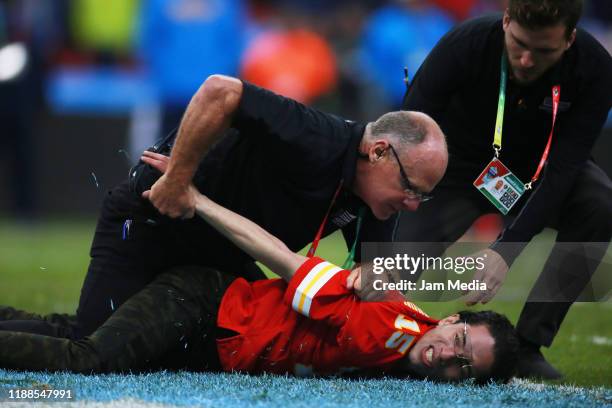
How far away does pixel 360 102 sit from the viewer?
43.1ft

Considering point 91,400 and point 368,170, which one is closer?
point 91,400

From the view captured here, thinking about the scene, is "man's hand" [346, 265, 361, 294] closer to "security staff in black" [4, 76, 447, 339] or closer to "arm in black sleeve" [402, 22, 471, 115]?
"security staff in black" [4, 76, 447, 339]

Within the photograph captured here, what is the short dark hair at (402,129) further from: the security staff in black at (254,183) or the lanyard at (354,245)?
the lanyard at (354,245)

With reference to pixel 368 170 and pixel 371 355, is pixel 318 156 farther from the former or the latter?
pixel 371 355

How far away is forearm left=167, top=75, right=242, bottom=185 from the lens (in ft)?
13.3

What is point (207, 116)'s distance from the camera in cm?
405

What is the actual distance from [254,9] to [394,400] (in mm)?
11073

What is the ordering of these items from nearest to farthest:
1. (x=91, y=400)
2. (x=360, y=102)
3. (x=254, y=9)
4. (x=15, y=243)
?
(x=91, y=400) < (x=15, y=243) < (x=360, y=102) < (x=254, y=9)

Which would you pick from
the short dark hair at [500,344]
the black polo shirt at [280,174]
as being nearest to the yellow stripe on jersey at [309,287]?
the black polo shirt at [280,174]

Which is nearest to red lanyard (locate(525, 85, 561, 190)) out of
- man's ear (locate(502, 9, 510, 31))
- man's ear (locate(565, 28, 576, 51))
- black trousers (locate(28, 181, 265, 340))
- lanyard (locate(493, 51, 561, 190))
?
lanyard (locate(493, 51, 561, 190))

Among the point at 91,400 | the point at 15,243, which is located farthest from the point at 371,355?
the point at 15,243

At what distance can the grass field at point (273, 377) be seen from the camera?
12.8ft

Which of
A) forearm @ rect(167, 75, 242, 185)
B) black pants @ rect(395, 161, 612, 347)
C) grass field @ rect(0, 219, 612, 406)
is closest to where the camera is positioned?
grass field @ rect(0, 219, 612, 406)

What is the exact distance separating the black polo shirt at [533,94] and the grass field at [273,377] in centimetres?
78
